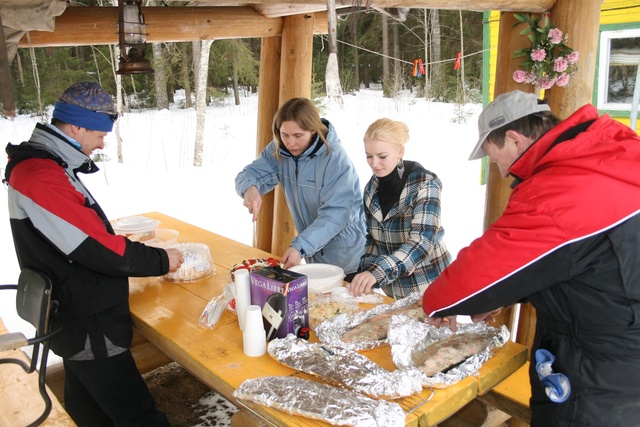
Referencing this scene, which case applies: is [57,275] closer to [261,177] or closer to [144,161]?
[261,177]

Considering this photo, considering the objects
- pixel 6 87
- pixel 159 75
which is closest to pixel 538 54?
pixel 6 87

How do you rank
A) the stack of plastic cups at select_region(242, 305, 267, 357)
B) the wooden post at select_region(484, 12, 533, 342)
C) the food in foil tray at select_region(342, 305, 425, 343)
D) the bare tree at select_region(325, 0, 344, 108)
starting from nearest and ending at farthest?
the bare tree at select_region(325, 0, 344, 108) < the stack of plastic cups at select_region(242, 305, 267, 357) < the food in foil tray at select_region(342, 305, 425, 343) < the wooden post at select_region(484, 12, 533, 342)

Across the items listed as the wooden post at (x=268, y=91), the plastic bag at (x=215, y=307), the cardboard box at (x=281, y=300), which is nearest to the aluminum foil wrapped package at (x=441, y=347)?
the cardboard box at (x=281, y=300)

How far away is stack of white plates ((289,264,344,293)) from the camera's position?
255 cm

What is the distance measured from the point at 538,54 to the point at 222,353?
2510 millimetres

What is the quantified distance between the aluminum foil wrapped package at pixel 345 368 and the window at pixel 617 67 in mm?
5674

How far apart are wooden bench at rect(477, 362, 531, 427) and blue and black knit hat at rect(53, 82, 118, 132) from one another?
2171 millimetres

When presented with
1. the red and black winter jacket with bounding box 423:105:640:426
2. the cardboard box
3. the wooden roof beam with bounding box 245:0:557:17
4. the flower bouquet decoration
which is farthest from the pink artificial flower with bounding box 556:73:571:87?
the cardboard box

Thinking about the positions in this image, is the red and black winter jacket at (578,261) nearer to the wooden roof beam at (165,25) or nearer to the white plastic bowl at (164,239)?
the white plastic bowl at (164,239)

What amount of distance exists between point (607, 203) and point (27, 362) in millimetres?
2866

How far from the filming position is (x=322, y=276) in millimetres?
2633

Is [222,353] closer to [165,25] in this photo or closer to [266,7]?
[165,25]

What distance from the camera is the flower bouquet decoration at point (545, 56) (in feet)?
10.4

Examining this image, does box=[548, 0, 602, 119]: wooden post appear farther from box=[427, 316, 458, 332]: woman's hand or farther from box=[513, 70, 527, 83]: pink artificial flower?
box=[427, 316, 458, 332]: woman's hand
